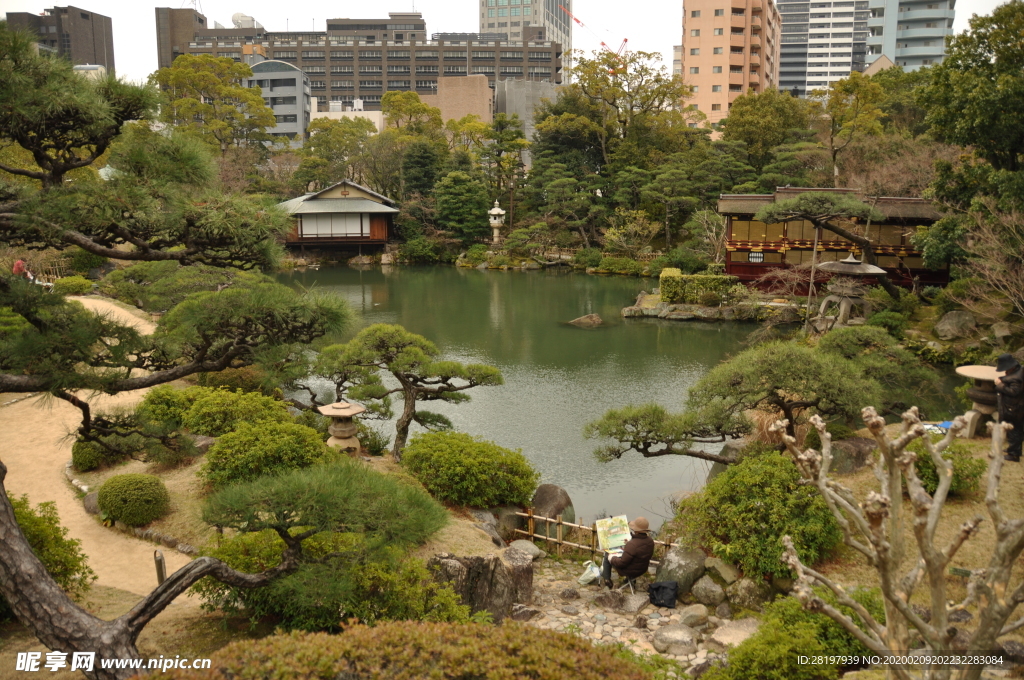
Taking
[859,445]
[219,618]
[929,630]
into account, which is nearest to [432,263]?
[859,445]

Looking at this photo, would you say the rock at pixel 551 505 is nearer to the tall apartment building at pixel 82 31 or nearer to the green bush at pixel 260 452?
the green bush at pixel 260 452

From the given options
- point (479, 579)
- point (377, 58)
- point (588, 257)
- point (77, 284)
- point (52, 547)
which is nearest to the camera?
point (52, 547)

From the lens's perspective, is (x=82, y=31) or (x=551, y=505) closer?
(x=551, y=505)

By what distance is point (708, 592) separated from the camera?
608 centimetres

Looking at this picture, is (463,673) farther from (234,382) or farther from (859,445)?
(234,382)

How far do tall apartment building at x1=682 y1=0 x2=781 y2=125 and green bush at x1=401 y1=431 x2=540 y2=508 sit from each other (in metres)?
39.6

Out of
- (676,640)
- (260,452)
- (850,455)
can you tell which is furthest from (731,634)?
(260,452)

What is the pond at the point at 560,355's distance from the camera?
31.8 ft

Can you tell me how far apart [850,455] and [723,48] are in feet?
134

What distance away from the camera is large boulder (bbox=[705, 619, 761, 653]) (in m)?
5.15

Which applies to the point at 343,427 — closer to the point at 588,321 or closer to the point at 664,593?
the point at 664,593

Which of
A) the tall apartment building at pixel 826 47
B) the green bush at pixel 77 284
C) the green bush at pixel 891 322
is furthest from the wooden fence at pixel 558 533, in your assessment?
the tall apartment building at pixel 826 47

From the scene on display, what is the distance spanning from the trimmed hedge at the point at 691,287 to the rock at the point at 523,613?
629 inches

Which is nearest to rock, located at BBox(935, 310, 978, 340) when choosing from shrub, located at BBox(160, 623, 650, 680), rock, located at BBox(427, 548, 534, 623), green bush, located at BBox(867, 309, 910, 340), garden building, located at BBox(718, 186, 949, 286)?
green bush, located at BBox(867, 309, 910, 340)
